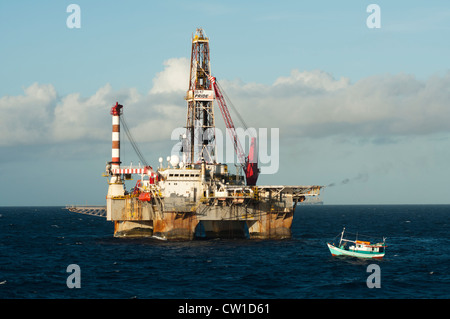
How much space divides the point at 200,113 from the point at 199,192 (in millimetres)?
16964

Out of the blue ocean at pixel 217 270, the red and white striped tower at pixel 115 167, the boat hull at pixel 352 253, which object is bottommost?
the blue ocean at pixel 217 270

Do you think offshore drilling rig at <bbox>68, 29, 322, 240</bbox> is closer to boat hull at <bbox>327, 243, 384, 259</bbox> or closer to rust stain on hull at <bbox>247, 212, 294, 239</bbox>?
rust stain on hull at <bbox>247, 212, 294, 239</bbox>

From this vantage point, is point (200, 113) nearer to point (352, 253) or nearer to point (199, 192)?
point (199, 192)

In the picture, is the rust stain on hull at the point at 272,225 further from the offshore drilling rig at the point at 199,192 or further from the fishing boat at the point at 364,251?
the fishing boat at the point at 364,251

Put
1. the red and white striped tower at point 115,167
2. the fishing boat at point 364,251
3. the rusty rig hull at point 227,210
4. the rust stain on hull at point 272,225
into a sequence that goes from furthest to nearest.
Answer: the red and white striped tower at point 115,167
the rust stain on hull at point 272,225
the rusty rig hull at point 227,210
the fishing boat at point 364,251

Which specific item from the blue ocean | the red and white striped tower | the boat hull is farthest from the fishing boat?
the red and white striped tower

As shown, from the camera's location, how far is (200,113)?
93.1 meters

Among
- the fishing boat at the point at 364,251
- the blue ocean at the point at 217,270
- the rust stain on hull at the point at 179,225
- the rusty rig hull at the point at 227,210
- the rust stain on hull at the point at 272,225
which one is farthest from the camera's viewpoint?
the rust stain on hull at the point at 272,225

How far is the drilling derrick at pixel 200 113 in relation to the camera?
299ft

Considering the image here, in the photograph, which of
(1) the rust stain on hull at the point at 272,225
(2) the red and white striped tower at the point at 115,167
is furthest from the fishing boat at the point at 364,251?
(2) the red and white striped tower at the point at 115,167

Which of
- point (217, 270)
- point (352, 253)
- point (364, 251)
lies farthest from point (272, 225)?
point (217, 270)

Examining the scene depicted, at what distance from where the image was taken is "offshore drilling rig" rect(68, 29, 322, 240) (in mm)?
81188
